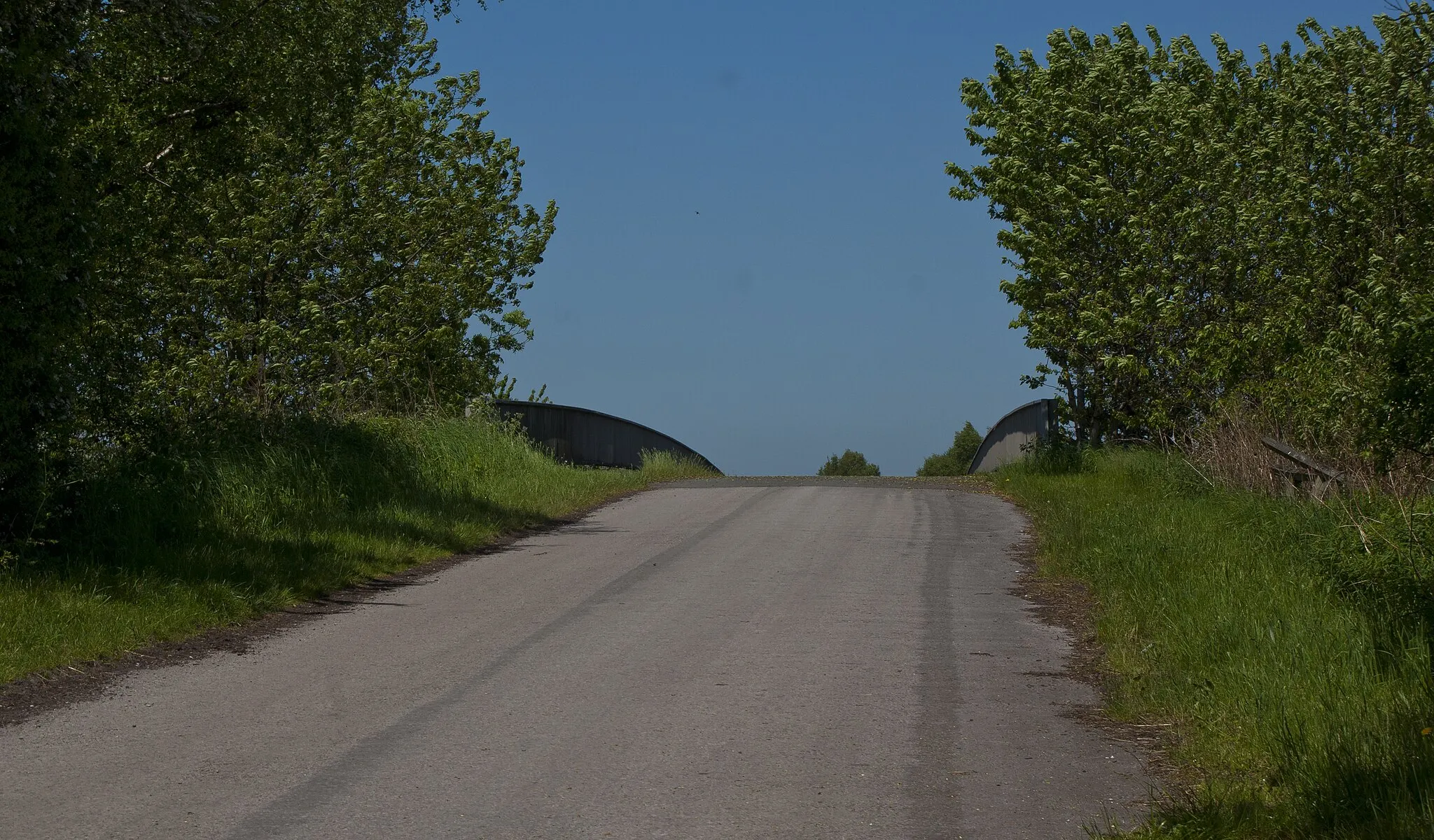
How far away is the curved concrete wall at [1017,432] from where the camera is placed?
26.5 metres

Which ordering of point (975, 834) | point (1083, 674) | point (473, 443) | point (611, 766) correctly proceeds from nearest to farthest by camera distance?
point (975, 834) → point (611, 766) → point (1083, 674) → point (473, 443)

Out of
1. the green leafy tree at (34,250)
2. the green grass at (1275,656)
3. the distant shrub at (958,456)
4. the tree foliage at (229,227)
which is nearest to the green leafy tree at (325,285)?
the tree foliage at (229,227)

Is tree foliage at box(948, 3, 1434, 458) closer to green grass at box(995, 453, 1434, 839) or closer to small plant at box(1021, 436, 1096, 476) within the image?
small plant at box(1021, 436, 1096, 476)

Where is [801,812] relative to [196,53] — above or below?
below

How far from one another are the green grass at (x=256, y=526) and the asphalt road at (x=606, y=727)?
76 centimetres

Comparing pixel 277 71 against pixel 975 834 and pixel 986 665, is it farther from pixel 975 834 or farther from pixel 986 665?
pixel 975 834

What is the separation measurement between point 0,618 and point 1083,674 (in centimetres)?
663

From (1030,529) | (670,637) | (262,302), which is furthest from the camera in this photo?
(262,302)

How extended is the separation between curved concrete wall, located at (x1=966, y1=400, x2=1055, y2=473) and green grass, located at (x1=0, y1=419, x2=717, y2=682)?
32.1 ft

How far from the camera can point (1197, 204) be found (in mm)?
22609

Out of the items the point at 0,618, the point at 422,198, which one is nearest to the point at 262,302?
the point at 422,198

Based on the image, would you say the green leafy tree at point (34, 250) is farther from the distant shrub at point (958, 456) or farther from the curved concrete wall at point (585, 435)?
the distant shrub at point (958, 456)

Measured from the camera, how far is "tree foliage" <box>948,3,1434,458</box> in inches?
774

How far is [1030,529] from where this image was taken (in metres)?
16.8
